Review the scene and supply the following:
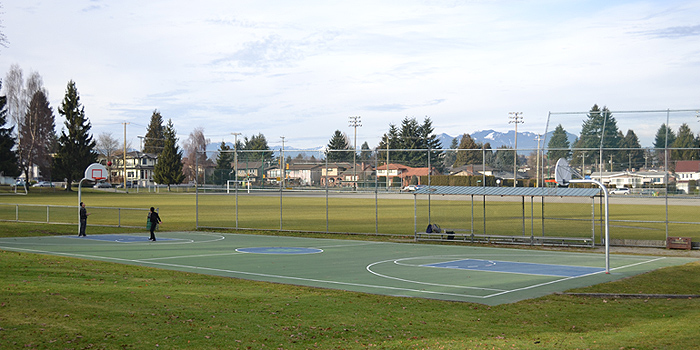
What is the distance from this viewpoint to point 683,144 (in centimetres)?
2753

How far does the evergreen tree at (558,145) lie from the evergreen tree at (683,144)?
4.57 meters

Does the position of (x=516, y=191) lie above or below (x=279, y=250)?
above

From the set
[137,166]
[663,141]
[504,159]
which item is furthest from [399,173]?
[137,166]

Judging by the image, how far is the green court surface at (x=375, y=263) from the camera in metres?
17.0

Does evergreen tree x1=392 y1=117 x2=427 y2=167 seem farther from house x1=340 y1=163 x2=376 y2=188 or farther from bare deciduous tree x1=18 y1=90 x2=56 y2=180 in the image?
bare deciduous tree x1=18 y1=90 x2=56 y2=180

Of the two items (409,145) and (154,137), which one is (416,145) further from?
(154,137)

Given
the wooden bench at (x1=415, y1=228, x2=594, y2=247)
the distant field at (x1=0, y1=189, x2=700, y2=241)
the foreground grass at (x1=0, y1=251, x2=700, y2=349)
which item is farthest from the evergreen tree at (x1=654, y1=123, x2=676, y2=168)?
the foreground grass at (x1=0, y1=251, x2=700, y2=349)

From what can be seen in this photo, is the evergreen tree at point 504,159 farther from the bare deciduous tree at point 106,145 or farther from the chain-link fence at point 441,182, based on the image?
the bare deciduous tree at point 106,145

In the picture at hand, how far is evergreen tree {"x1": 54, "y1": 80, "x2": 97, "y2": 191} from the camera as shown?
102 m

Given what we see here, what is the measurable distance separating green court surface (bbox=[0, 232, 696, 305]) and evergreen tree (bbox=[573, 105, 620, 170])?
583cm

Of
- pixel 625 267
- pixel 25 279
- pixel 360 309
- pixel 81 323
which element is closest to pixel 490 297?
pixel 360 309

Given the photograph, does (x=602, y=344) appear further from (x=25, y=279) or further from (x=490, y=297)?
(x=25, y=279)

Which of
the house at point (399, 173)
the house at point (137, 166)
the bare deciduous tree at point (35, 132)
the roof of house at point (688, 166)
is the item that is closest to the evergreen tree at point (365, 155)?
the house at point (399, 173)

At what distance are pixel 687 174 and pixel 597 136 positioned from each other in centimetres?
417
